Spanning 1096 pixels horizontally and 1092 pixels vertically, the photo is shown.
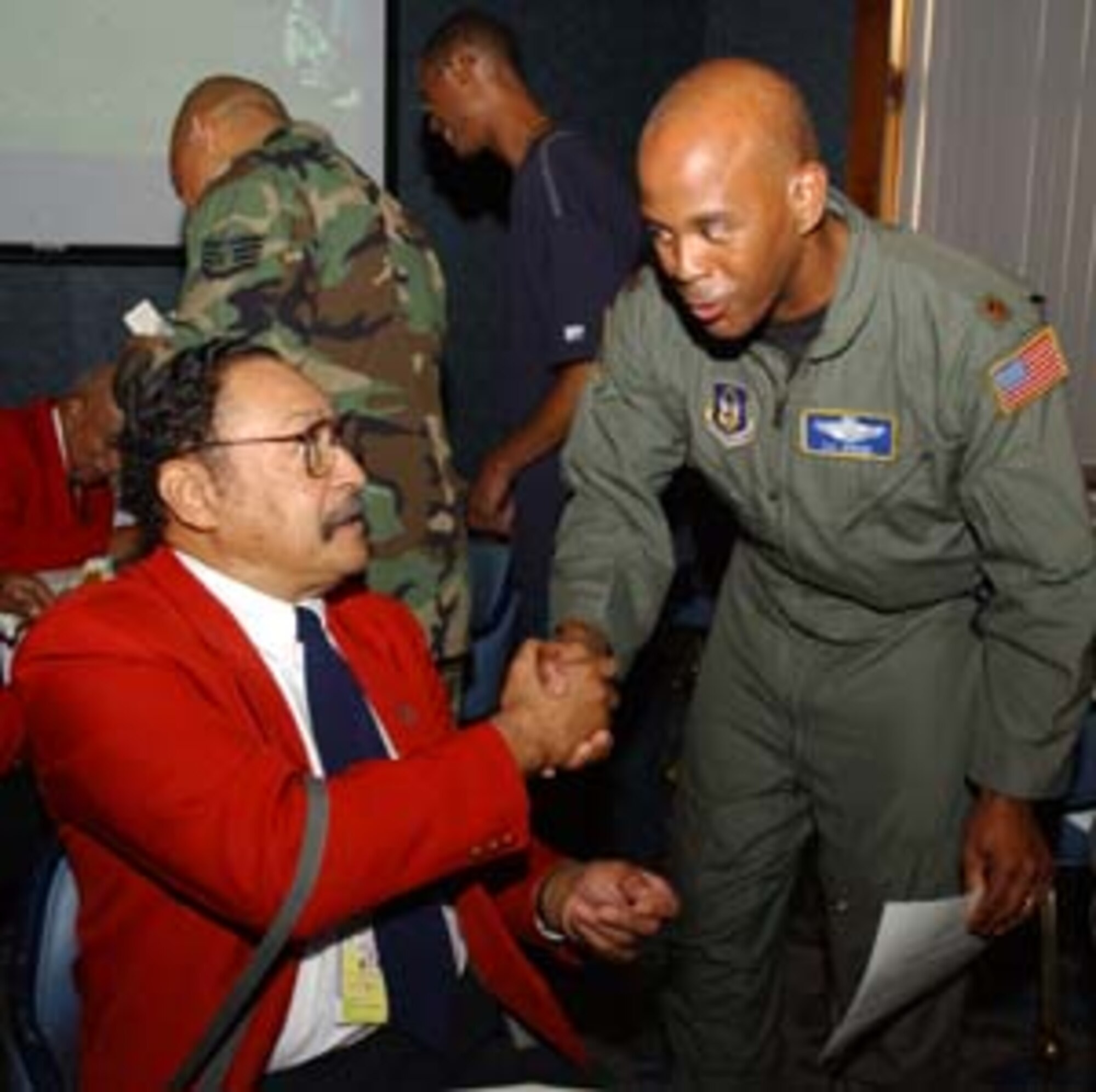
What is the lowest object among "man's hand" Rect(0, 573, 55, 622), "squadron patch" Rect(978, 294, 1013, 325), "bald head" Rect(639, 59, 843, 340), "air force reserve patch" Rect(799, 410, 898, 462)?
"man's hand" Rect(0, 573, 55, 622)

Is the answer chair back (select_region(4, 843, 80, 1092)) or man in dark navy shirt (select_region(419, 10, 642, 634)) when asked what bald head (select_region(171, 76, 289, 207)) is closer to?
man in dark navy shirt (select_region(419, 10, 642, 634))

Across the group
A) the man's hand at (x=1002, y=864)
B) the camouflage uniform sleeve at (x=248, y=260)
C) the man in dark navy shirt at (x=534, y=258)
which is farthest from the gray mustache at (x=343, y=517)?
the man in dark navy shirt at (x=534, y=258)

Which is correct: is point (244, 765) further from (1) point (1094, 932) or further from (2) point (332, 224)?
(2) point (332, 224)

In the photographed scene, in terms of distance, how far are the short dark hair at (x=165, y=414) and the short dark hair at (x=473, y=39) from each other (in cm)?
156

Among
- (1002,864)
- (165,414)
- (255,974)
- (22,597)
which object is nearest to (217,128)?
(22,597)

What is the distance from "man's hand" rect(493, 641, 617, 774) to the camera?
145 cm

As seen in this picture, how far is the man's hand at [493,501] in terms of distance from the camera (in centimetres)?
283

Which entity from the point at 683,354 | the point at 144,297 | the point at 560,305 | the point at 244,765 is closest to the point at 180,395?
the point at 244,765

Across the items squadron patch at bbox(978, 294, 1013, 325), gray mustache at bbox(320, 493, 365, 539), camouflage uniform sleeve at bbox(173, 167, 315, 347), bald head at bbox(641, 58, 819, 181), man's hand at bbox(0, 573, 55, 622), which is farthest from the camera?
man's hand at bbox(0, 573, 55, 622)

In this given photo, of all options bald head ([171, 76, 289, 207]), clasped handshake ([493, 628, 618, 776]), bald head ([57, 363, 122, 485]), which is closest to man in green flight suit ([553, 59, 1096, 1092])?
clasped handshake ([493, 628, 618, 776])

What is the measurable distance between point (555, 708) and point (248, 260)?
0.99 metres

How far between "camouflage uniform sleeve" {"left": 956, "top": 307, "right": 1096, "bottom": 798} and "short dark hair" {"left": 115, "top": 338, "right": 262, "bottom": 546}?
907mm

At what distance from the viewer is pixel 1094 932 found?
130 centimetres

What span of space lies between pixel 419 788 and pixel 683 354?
2.86 ft
